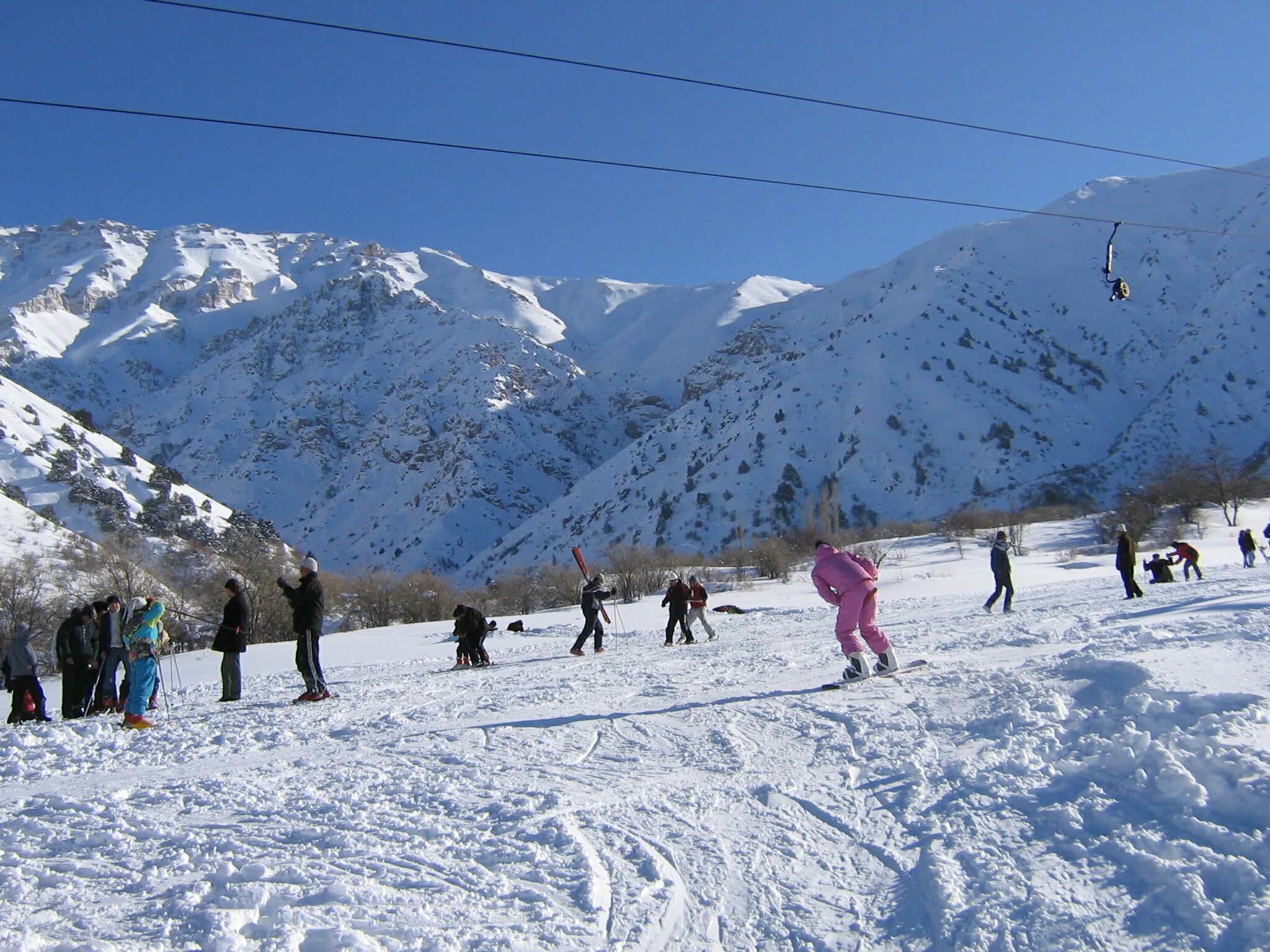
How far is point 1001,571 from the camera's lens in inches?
623

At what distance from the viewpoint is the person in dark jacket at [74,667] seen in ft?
36.8

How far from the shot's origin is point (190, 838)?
502cm

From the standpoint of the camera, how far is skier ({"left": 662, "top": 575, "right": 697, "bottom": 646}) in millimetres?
16828

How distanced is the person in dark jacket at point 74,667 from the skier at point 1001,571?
14.7 metres

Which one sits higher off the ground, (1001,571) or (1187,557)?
(1001,571)

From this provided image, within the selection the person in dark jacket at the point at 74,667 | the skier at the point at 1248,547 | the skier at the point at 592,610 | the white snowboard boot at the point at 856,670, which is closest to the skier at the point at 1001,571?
the skier at the point at 592,610

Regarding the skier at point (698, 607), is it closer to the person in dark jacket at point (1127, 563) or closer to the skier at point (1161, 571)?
the person in dark jacket at point (1127, 563)

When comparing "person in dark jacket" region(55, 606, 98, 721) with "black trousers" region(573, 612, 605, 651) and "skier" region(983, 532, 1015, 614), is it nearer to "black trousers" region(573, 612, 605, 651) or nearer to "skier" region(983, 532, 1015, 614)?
"black trousers" region(573, 612, 605, 651)

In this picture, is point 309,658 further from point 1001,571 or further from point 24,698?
point 1001,571

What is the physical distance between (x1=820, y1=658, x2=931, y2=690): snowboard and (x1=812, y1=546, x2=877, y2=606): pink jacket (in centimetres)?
85

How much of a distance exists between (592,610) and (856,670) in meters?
7.81

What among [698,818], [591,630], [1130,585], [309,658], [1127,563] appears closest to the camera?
[698,818]

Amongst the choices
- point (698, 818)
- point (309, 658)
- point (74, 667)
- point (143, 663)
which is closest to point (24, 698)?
point (74, 667)

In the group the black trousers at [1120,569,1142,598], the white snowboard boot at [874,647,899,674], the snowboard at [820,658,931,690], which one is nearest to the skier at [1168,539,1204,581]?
the black trousers at [1120,569,1142,598]
